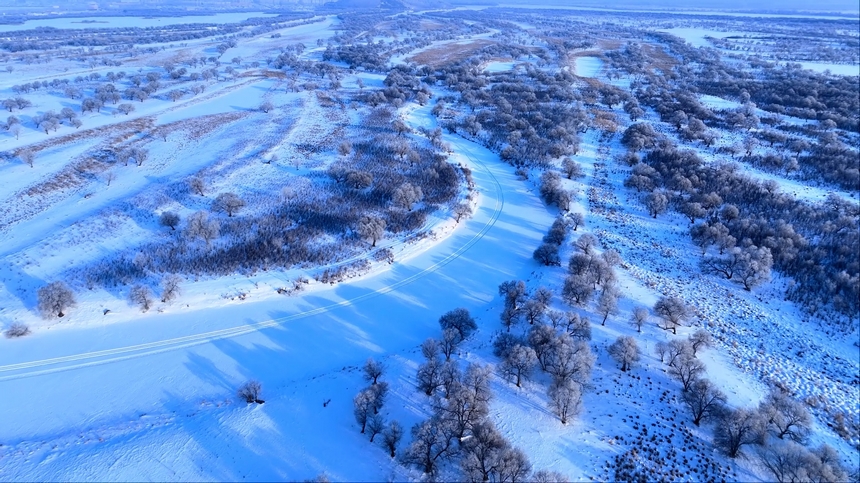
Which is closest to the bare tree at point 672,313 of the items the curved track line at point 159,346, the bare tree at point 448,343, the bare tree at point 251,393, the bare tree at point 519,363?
the bare tree at point 519,363

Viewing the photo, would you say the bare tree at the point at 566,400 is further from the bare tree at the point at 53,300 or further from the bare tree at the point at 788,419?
the bare tree at the point at 53,300

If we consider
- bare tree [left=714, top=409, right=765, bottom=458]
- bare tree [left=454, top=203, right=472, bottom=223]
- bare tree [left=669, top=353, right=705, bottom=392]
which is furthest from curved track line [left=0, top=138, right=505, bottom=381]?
bare tree [left=714, top=409, right=765, bottom=458]

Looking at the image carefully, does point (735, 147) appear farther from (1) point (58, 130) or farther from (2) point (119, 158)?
(1) point (58, 130)

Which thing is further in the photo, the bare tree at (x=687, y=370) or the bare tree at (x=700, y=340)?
the bare tree at (x=700, y=340)

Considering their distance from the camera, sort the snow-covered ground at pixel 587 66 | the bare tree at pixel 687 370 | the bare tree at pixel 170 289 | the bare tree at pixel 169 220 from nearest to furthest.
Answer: the bare tree at pixel 687 370 < the bare tree at pixel 170 289 < the bare tree at pixel 169 220 < the snow-covered ground at pixel 587 66

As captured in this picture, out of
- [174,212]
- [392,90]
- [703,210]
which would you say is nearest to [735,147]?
[703,210]

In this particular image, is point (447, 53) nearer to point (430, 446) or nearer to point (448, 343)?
point (448, 343)

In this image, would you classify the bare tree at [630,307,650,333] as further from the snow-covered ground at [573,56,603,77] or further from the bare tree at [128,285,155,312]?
the snow-covered ground at [573,56,603,77]
